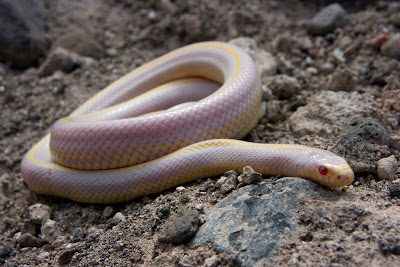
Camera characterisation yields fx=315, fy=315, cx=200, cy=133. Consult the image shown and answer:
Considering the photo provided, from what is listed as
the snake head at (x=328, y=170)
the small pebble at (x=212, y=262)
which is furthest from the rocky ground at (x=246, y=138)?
the snake head at (x=328, y=170)

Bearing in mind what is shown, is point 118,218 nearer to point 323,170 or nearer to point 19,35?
point 323,170

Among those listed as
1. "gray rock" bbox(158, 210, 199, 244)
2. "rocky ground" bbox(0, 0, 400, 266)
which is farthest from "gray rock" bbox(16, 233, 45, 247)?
"gray rock" bbox(158, 210, 199, 244)

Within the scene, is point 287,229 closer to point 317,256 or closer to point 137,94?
point 317,256

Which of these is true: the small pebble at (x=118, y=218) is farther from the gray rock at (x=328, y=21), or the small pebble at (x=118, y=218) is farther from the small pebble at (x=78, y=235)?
the gray rock at (x=328, y=21)

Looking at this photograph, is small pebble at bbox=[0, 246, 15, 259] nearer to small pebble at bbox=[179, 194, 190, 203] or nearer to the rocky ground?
the rocky ground

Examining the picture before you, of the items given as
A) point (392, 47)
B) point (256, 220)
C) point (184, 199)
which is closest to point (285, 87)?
point (392, 47)
